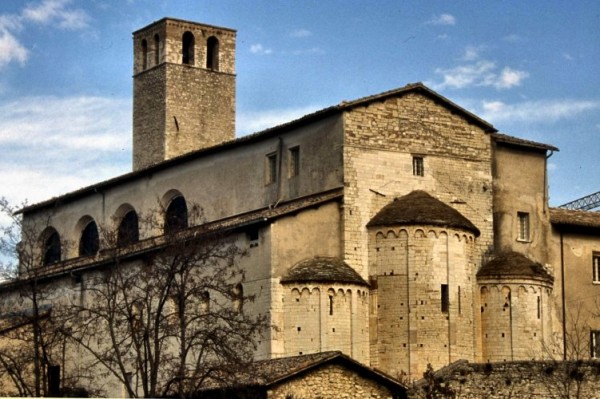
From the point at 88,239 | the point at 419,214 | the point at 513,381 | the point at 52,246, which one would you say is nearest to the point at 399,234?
the point at 419,214

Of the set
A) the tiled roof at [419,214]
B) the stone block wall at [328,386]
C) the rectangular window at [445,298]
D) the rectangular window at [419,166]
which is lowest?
the stone block wall at [328,386]

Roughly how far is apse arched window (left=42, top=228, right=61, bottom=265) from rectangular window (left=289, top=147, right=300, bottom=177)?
18.1 metres

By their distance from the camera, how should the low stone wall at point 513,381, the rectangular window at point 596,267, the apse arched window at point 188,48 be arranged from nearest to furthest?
the low stone wall at point 513,381, the rectangular window at point 596,267, the apse arched window at point 188,48

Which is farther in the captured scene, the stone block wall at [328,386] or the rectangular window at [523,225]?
the rectangular window at [523,225]

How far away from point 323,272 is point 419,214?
4003 millimetres

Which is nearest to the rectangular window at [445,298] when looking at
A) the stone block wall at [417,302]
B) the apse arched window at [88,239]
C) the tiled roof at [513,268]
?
the stone block wall at [417,302]

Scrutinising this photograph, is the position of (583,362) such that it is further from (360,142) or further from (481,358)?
(360,142)

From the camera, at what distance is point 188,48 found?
7594cm

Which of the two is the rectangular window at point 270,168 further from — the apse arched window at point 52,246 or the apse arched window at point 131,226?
the apse arched window at point 52,246

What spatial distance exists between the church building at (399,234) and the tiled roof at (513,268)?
0.18ft

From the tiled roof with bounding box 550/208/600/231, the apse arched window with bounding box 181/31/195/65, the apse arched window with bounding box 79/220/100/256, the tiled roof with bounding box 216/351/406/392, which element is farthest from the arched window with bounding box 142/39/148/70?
the tiled roof with bounding box 216/351/406/392

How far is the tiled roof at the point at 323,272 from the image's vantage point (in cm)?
5166

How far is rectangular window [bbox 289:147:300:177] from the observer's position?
55.8m

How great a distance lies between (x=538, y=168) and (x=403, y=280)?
30.2ft
